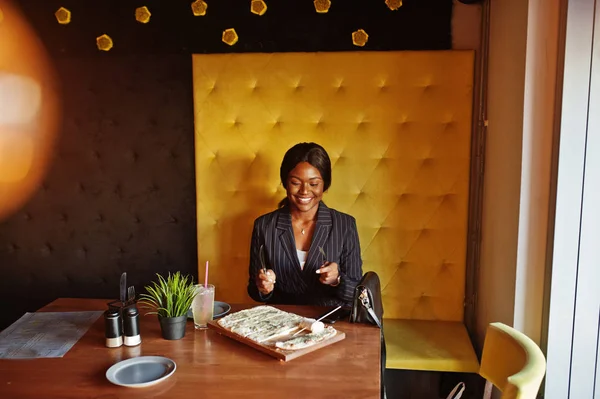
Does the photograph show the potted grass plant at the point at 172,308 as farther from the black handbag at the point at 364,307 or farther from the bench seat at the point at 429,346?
the bench seat at the point at 429,346

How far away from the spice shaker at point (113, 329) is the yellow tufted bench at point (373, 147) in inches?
49.6

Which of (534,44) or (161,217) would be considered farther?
(161,217)

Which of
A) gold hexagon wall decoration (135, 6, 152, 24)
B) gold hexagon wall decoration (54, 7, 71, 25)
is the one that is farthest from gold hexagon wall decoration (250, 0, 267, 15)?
gold hexagon wall decoration (54, 7, 71, 25)

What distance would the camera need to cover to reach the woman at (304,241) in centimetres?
237

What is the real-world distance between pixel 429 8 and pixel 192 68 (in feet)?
4.44

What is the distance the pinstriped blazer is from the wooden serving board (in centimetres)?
60

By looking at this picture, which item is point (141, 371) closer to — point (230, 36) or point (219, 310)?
point (219, 310)

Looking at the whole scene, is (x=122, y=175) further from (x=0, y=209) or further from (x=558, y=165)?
(x=558, y=165)

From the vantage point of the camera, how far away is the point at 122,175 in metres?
2.96

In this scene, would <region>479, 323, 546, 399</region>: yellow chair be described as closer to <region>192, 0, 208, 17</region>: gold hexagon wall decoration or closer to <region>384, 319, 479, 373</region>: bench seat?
<region>384, 319, 479, 373</region>: bench seat

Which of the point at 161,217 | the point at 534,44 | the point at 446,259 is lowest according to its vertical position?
the point at 446,259

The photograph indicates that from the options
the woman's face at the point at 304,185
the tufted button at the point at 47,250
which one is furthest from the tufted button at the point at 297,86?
the tufted button at the point at 47,250

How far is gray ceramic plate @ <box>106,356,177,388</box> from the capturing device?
54.5 inches

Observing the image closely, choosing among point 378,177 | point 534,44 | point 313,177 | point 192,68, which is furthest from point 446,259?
point 192,68
